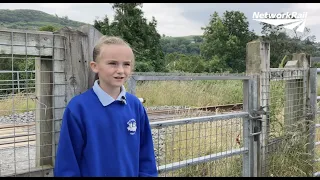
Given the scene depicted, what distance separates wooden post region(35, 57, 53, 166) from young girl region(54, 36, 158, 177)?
31 cm

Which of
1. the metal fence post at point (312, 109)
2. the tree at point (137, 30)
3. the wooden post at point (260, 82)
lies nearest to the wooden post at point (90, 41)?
the wooden post at point (260, 82)

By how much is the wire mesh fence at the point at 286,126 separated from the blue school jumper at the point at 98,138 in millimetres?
2561

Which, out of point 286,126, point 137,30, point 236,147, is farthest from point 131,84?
point 137,30

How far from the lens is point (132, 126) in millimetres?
2125

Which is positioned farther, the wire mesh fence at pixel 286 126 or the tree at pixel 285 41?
the tree at pixel 285 41

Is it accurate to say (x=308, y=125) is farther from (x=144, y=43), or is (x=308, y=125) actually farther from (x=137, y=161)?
(x=144, y=43)

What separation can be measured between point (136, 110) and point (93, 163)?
18.5 inches

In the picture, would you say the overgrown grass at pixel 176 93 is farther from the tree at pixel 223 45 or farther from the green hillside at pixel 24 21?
the tree at pixel 223 45

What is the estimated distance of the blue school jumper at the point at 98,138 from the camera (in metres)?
1.93

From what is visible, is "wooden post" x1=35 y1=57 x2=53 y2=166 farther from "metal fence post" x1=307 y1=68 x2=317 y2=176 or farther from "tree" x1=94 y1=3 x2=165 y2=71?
"tree" x1=94 y1=3 x2=165 y2=71

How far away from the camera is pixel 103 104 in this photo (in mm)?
2049

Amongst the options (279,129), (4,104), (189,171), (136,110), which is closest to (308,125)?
(279,129)

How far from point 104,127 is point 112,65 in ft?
1.24

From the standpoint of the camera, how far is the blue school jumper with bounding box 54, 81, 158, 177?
1926 millimetres
